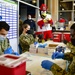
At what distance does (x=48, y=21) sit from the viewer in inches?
169

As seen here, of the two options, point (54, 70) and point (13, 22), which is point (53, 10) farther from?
point (54, 70)

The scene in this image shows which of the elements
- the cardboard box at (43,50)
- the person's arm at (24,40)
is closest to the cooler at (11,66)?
the cardboard box at (43,50)

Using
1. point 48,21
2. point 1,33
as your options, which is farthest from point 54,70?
point 48,21

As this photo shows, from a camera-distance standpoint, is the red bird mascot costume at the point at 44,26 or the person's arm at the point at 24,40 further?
the red bird mascot costume at the point at 44,26

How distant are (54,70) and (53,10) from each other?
623cm

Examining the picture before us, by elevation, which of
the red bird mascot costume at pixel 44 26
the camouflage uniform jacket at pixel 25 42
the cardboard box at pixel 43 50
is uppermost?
the red bird mascot costume at pixel 44 26

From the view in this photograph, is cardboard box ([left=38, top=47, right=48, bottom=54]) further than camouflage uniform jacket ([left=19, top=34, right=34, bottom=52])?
No

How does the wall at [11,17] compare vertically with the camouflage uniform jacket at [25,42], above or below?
above

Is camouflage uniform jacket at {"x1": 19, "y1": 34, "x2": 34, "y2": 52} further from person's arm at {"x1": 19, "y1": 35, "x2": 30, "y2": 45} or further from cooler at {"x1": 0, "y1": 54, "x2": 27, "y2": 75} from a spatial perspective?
cooler at {"x1": 0, "y1": 54, "x2": 27, "y2": 75}

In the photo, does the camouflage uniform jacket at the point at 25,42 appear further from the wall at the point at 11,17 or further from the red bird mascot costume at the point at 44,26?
the red bird mascot costume at the point at 44,26

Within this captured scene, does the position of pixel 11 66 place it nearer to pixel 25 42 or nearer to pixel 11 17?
pixel 25 42

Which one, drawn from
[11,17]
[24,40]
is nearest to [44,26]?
[11,17]

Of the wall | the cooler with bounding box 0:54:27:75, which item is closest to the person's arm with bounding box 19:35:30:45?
the wall

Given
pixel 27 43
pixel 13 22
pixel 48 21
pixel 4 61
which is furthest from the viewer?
pixel 48 21
